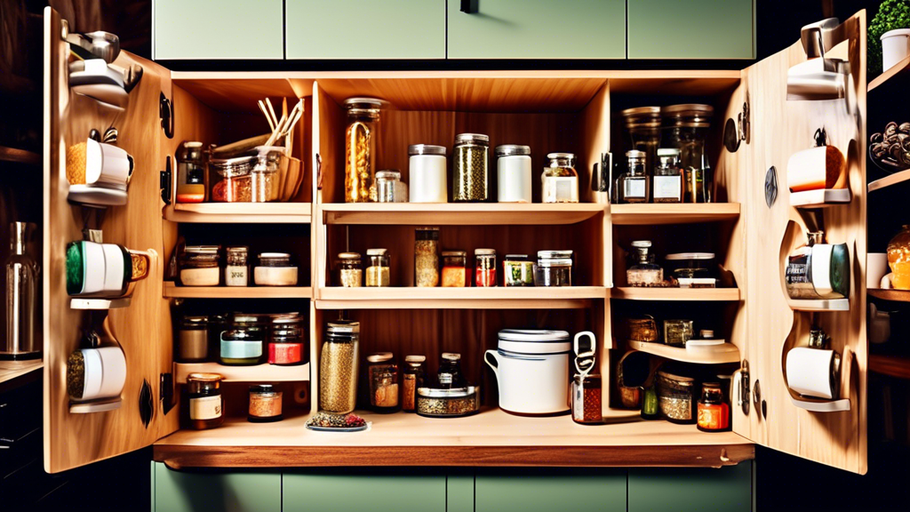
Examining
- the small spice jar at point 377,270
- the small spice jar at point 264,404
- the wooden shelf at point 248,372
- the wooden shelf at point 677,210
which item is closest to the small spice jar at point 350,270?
the small spice jar at point 377,270

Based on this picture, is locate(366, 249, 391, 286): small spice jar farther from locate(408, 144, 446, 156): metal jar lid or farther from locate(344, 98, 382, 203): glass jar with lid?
locate(408, 144, 446, 156): metal jar lid

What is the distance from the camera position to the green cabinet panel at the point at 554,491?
5.16 feet

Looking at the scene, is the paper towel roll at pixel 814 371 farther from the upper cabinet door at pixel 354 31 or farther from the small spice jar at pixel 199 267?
the small spice jar at pixel 199 267

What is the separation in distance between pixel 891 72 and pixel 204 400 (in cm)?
178

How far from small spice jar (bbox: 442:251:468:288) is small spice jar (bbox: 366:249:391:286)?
0.16m

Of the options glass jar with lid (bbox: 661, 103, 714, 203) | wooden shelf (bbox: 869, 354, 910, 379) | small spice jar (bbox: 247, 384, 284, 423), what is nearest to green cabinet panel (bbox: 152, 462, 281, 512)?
small spice jar (bbox: 247, 384, 284, 423)

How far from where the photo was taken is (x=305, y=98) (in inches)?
73.1

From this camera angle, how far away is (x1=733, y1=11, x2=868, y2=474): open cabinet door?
4.06ft

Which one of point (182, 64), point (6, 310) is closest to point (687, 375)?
point (182, 64)

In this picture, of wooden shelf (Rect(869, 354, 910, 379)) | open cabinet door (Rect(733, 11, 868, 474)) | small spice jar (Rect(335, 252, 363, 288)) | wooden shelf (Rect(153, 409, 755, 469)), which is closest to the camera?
open cabinet door (Rect(733, 11, 868, 474))

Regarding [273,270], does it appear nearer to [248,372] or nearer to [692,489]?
[248,372]

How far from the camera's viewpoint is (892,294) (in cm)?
136

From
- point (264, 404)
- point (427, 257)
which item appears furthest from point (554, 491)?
point (264, 404)

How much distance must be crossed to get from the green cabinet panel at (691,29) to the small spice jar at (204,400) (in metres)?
1.40
